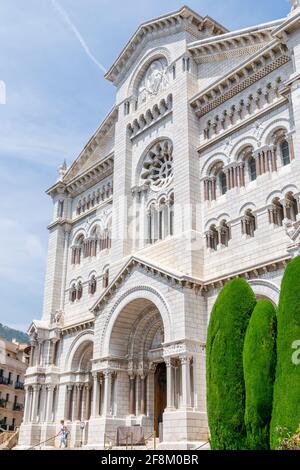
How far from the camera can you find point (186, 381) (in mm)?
21453

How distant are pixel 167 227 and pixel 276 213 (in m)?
6.85

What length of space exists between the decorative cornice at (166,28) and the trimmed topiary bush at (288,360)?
64.6ft

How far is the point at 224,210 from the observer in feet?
80.1

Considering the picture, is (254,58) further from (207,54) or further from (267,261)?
(267,261)

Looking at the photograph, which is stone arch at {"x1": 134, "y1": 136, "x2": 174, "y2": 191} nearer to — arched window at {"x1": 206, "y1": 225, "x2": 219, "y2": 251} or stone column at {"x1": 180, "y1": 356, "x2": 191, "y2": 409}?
arched window at {"x1": 206, "y1": 225, "x2": 219, "y2": 251}

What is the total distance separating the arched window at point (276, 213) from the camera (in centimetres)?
2192

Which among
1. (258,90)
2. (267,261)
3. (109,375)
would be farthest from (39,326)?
(258,90)

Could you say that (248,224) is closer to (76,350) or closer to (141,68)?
(76,350)

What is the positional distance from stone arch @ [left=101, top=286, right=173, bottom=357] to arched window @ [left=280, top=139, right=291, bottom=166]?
7.98 meters

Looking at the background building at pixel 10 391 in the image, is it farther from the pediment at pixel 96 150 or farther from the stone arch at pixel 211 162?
the stone arch at pixel 211 162

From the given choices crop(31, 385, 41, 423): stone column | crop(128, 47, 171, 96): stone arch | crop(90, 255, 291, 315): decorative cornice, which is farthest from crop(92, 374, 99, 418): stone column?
crop(128, 47, 171, 96): stone arch

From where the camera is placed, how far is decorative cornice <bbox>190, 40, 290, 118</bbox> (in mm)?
23547

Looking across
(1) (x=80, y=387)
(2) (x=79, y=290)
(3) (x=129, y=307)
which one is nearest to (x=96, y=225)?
(2) (x=79, y=290)

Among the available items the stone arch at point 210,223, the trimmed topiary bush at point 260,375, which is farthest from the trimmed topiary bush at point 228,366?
the stone arch at point 210,223
